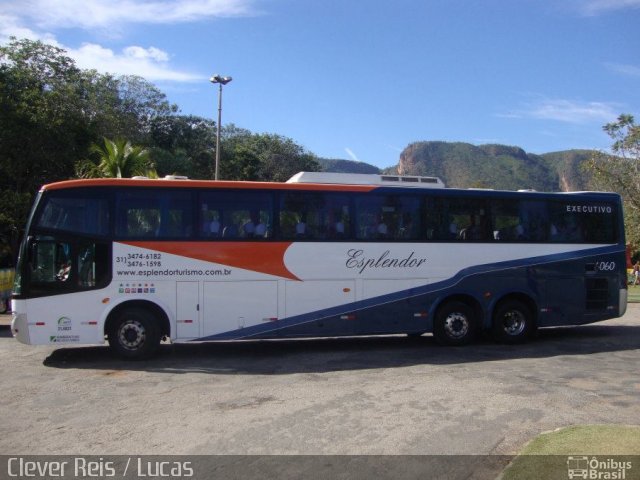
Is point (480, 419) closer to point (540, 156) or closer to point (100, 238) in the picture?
point (100, 238)

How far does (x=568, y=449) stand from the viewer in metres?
5.31

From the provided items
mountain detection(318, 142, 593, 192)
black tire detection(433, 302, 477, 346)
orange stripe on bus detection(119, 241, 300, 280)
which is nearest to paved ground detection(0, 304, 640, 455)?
black tire detection(433, 302, 477, 346)

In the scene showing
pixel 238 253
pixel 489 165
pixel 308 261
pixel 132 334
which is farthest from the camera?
pixel 489 165

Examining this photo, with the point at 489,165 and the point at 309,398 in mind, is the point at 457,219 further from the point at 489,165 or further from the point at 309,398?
the point at 489,165

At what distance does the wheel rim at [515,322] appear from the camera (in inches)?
480

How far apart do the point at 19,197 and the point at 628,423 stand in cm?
2226

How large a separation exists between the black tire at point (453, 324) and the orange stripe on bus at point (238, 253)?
3.20 m

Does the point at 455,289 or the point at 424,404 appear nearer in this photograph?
the point at 424,404

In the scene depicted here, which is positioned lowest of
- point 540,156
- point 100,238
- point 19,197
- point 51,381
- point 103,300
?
point 51,381

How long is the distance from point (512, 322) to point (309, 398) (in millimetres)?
6298

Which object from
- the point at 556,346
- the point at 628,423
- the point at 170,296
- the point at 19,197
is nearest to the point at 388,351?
the point at 556,346

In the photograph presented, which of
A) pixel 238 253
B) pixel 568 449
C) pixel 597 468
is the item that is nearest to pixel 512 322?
pixel 238 253

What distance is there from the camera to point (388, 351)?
1140cm

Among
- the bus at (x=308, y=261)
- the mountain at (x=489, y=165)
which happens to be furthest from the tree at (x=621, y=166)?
the mountain at (x=489, y=165)
